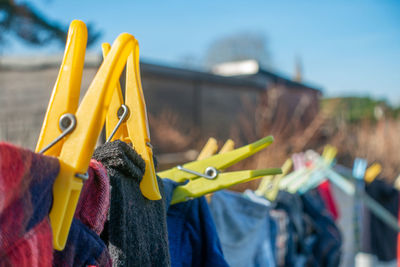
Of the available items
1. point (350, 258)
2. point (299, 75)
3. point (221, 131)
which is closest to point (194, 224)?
point (350, 258)

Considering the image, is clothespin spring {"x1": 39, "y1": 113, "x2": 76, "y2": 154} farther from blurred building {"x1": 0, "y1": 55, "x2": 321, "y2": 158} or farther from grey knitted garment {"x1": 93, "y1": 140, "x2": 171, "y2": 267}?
blurred building {"x1": 0, "y1": 55, "x2": 321, "y2": 158}

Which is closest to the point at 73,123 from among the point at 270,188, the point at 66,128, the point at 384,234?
the point at 66,128

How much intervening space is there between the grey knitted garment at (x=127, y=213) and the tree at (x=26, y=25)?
21.1ft

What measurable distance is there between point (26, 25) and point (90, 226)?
22.3 feet

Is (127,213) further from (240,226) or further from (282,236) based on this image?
(282,236)

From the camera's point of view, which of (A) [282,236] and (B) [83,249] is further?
(A) [282,236]

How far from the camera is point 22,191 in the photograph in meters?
0.26

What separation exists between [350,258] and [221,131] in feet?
8.34

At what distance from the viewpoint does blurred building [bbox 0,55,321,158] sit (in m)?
2.28

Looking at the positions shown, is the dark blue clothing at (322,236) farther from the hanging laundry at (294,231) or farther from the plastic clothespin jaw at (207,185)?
the plastic clothespin jaw at (207,185)

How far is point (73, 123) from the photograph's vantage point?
307 mm

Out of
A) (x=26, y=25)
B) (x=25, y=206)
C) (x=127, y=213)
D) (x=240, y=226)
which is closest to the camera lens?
(x=25, y=206)

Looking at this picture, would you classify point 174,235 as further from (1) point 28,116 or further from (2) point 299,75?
(2) point 299,75

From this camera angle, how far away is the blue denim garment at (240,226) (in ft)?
2.79
